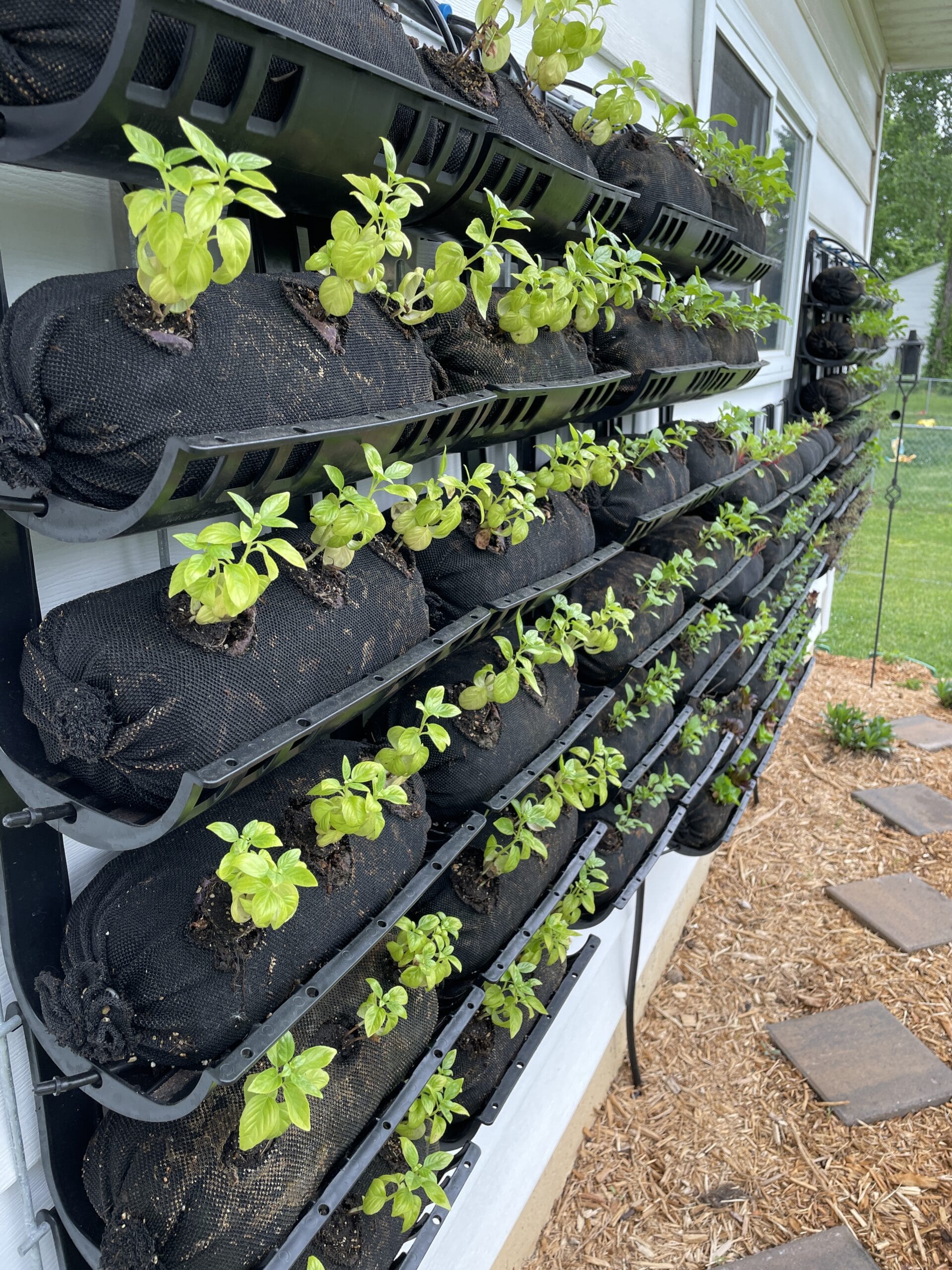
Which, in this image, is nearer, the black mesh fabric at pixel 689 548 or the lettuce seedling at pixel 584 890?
the lettuce seedling at pixel 584 890

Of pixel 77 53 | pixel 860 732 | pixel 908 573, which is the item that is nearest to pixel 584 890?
pixel 77 53

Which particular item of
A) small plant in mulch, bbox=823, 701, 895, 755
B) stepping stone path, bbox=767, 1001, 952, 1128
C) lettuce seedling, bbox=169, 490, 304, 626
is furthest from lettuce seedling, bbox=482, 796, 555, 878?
small plant in mulch, bbox=823, 701, 895, 755

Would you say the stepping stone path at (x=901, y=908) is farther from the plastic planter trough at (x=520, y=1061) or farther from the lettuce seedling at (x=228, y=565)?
the lettuce seedling at (x=228, y=565)

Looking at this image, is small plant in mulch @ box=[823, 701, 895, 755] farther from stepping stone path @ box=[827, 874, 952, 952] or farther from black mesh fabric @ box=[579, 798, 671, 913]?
black mesh fabric @ box=[579, 798, 671, 913]

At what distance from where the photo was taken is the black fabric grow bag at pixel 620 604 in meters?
1.88

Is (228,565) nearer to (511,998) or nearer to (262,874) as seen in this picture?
(262,874)

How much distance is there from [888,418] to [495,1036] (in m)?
6.64

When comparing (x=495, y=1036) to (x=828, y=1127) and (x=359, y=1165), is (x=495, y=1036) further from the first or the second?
(x=828, y=1127)

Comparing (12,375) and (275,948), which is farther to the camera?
(275,948)

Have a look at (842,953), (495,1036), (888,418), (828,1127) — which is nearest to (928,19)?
(888,418)

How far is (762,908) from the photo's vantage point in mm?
3924

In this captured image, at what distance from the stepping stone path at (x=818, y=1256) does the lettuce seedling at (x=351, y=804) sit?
212cm

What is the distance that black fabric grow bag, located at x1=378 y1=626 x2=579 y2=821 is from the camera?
4.50ft

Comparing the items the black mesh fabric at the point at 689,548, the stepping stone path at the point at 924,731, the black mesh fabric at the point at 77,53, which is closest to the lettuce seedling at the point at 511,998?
the black mesh fabric at the point at 689,548
